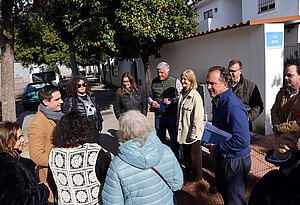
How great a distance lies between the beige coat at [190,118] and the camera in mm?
2875

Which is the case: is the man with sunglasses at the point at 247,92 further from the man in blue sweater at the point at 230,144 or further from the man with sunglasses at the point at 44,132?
the man with sunglasses at the point at 44,132

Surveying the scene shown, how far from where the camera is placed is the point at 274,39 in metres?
4.75

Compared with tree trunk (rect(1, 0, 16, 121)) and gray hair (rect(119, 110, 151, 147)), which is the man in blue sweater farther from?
tree trunk (rect(1, 0, 16, 121))

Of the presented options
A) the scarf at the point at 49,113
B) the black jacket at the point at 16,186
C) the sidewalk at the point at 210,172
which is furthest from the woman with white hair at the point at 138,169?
the sidewalk at the point at 210,172

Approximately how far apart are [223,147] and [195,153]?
1241 millimetres

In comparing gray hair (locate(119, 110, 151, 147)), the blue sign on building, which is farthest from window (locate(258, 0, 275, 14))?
gray hair (locate(119, 110, 151, 147))

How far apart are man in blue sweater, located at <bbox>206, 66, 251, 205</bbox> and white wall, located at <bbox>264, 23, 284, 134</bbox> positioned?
336 centimetres

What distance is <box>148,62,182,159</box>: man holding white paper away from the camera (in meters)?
3.61

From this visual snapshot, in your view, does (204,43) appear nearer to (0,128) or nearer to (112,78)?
(0,128)

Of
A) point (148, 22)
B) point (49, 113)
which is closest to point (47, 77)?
point (148, 22)

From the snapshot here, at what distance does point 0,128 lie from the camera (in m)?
1.90

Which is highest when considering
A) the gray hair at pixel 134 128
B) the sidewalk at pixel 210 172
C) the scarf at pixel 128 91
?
the scarf at pixel 128 91

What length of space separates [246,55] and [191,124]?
342 centimetres

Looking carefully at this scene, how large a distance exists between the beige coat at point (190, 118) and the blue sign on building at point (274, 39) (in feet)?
9.68
